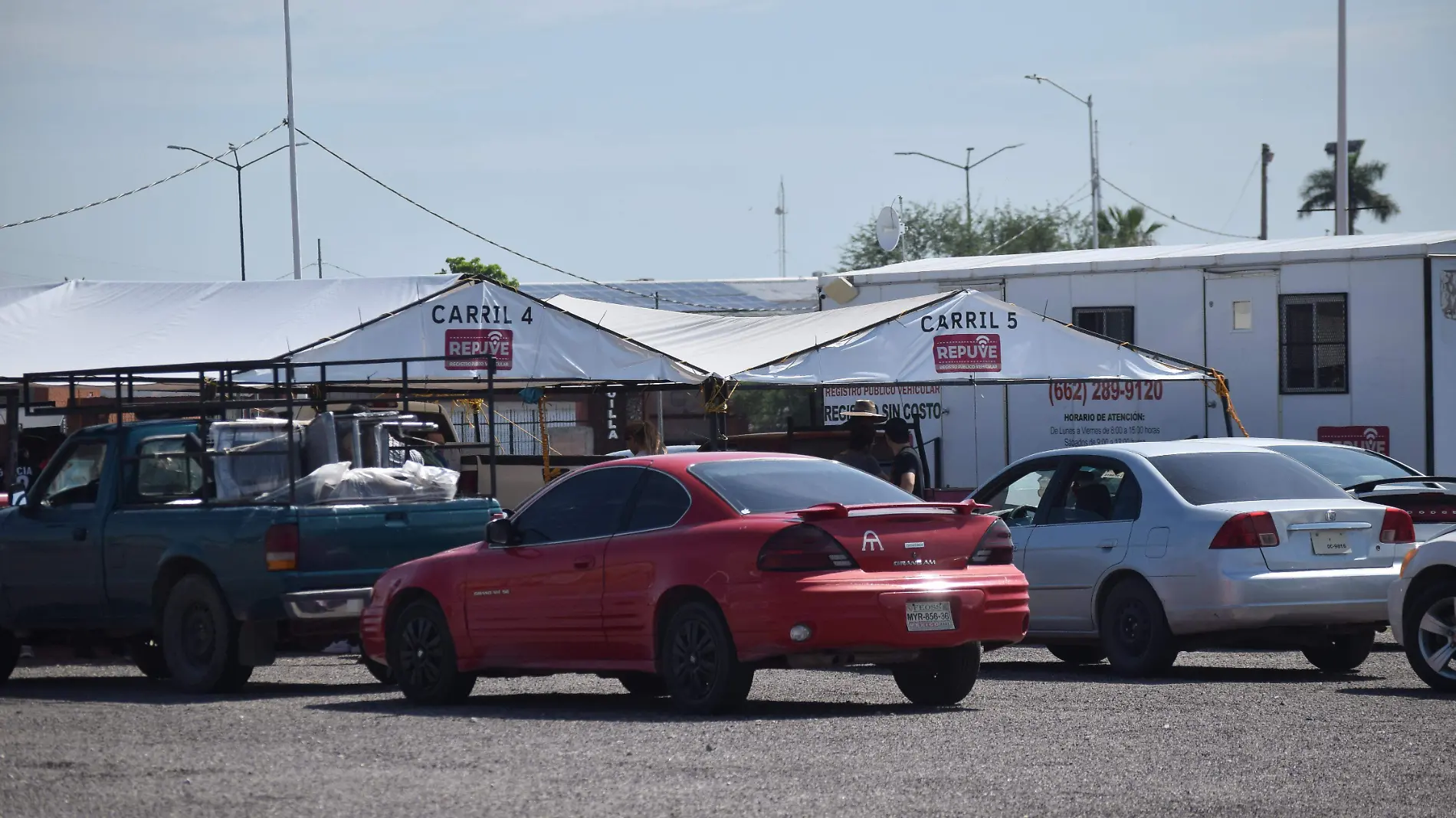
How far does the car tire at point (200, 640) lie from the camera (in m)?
11.6

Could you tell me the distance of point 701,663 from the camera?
971 centimetres

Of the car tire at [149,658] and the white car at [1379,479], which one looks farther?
the white car at [1379,479]

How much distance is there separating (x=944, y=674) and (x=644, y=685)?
2.12 metres

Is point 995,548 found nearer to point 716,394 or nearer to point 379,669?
point 379,669

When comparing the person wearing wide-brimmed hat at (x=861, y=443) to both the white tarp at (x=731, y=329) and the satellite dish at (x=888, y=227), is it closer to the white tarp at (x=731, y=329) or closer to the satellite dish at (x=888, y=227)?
the white tarp at (x=731, y=329)

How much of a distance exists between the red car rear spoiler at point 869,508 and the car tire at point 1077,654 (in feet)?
11.8

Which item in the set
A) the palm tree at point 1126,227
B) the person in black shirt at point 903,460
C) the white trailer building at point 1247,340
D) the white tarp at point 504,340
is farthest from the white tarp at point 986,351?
the palm tree at point 1126,227

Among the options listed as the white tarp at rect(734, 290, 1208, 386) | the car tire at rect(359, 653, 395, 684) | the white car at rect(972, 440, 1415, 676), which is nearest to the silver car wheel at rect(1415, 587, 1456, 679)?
the white car at rect(972, 440, 1415, 676)

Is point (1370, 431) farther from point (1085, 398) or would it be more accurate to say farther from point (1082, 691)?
point (1082, 691)

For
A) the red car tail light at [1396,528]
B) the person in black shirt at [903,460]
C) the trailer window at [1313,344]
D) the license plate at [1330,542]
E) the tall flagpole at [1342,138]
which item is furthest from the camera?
the tall flagpole at [1342,138]

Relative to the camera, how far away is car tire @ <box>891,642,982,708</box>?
33.3ft

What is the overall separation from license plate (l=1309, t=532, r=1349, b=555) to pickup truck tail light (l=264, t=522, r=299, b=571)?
21.3 ft

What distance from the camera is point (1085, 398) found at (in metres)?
26.5

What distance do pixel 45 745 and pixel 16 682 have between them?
524 cm
